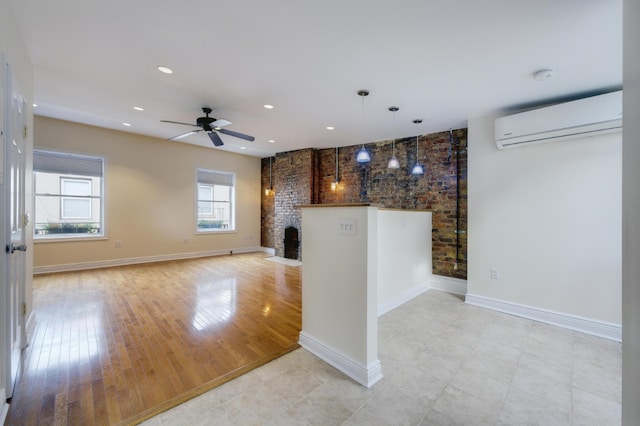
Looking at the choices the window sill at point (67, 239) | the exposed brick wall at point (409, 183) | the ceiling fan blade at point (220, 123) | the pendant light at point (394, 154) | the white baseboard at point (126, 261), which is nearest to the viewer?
the ceiling fan blade at point (220, 123)

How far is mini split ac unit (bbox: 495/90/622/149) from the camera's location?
2.66 m

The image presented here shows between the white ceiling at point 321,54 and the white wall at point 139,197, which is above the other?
the white ceiling at point 321,54

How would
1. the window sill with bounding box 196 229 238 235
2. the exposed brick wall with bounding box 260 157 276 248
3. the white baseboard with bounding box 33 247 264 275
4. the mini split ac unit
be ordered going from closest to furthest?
the mini split ac unit → the white baseboard with bounding box 33 247 264 275 → the window sill with bounding box 196 229 238 235 → the exposed brick wall with bounding box 260 157 276 248

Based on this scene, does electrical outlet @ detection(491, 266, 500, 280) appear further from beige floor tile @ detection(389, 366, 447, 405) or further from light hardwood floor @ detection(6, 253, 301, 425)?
light hardwood floor @ detection(6, 253, 301, 425)

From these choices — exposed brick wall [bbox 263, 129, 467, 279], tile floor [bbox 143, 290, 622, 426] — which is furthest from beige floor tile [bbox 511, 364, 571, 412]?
exposed brick wall [bbox 263, 129, 467, 279]

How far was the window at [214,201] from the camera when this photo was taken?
690 cm

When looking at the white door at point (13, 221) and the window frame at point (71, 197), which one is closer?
the white door at point (13, 221)

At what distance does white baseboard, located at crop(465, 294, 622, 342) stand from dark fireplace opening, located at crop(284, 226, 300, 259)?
3.91 meters

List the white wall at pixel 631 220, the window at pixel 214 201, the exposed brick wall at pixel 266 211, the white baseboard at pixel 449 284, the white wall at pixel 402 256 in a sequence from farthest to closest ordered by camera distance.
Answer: the exposed brick wall at pixel 266 211, the window at pixel 214 201, the white baseboard at pixel 449 284, the white wall at pixel 402 256, the white wall at pixel 631 220

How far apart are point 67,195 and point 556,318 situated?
7984 millimetres

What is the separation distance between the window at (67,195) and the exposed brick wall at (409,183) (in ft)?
13.4

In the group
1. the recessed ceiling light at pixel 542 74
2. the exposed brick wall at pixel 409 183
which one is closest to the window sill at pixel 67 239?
the exposed brick wall at pixel 409 183

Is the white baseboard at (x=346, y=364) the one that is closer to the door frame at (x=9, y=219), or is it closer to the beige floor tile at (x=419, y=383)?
the beige floor tile at (x=419, y=383)

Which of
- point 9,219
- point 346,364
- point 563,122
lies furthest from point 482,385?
point 9,219
